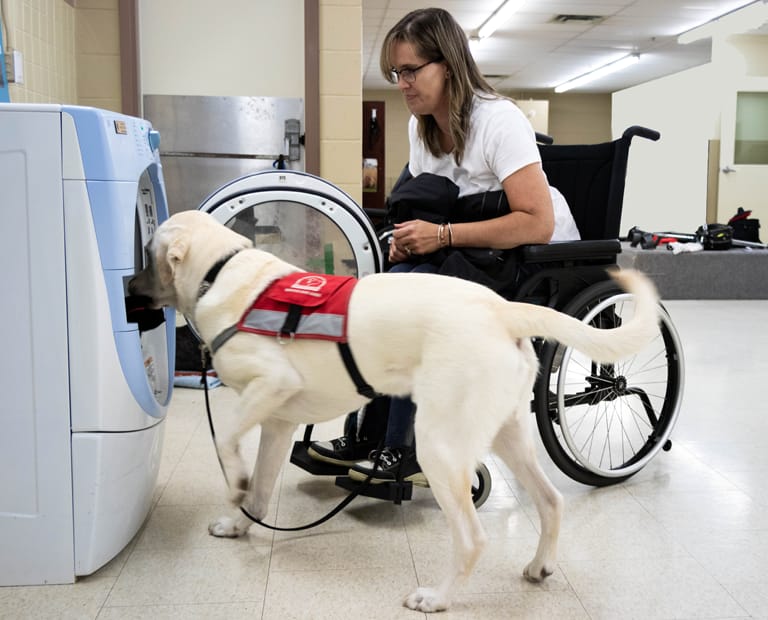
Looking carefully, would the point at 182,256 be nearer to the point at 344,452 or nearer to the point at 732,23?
the point at 344,452

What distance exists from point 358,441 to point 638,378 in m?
2.19

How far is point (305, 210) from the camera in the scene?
9.36 feet

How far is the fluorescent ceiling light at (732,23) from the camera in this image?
7.83 metres

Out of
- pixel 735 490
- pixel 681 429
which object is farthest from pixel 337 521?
pixel 681 429

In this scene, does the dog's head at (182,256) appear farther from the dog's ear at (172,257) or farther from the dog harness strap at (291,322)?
the dog harness strap at (291,322)

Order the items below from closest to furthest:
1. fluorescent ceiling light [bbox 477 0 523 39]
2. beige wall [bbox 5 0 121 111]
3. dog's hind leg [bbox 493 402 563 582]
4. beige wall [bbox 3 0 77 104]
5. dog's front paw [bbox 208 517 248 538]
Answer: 1. dog's hind leg [bbox 493 402 563 582]
2. dog's front paw [bbox 208 517 248 538]
3. beige wall [bbox 3 0 77 104]
4. beige wall [bbox 5 0 121 111]
5. fluorescent ceiling light [bbox 477 0 523 39]

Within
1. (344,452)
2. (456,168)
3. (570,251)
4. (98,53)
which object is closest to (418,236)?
(456,168)

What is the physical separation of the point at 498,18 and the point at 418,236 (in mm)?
6880

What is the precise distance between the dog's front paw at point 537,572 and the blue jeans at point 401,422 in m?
0.47

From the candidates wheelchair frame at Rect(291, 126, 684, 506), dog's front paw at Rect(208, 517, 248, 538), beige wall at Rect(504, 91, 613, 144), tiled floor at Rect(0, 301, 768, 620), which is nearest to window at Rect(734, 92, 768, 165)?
beige wall at Rect(504, 91, 613, 144)

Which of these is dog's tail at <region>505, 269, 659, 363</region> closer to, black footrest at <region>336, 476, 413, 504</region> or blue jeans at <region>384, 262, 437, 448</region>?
blue jeans at <region>384, 262, 437, 448</region>

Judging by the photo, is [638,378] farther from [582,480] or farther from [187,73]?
[187,73]

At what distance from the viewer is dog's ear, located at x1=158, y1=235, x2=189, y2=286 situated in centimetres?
163

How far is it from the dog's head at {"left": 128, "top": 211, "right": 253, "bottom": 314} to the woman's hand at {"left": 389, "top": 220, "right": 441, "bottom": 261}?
20.3 inches
